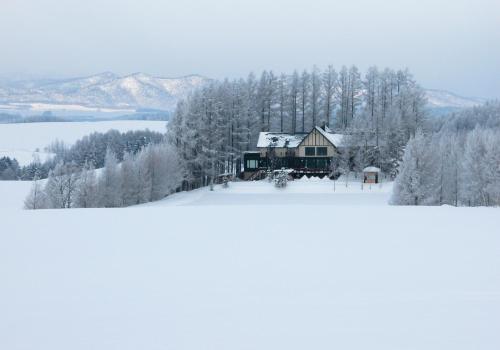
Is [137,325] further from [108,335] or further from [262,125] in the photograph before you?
[262,125]

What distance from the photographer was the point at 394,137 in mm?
56750

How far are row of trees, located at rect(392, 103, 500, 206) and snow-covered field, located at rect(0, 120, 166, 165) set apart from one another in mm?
79845

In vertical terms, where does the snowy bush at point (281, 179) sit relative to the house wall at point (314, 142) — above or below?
below

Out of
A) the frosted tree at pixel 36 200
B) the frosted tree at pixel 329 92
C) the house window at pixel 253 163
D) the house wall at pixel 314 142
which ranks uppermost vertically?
the frosted tree at pixel 329 92

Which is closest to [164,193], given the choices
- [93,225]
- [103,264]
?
[93,225]

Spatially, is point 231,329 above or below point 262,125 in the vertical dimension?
below

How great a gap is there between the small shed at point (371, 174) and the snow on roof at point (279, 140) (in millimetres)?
10397

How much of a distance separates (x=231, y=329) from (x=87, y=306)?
8.54 feet

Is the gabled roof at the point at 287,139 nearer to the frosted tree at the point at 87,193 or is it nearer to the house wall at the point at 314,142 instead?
the house wall at the point at 314,142

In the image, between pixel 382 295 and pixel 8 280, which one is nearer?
pixel 382 295

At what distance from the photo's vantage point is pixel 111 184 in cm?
4303

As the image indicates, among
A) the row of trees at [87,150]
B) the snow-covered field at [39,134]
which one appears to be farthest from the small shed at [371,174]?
the snow-covered field at [39,134]

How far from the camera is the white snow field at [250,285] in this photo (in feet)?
23.2

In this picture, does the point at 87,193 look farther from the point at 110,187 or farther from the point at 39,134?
the point at 39,134
